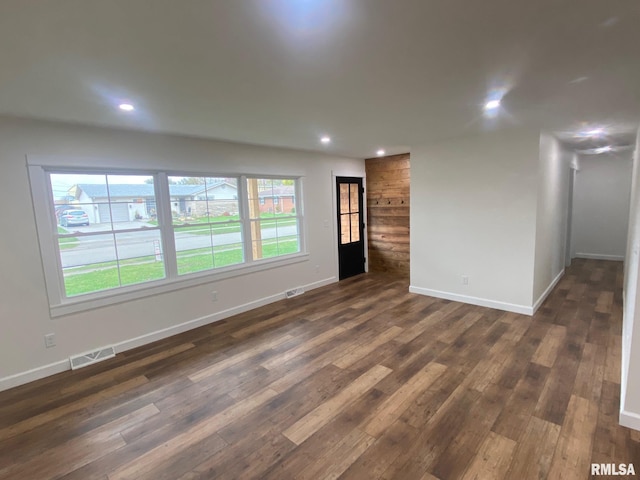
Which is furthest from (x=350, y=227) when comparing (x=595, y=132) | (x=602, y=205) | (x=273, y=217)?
(x=602, y=205)

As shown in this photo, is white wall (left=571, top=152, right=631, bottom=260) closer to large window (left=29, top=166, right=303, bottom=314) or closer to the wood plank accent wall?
the wood plank accent wall

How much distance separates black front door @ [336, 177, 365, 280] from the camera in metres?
6.10

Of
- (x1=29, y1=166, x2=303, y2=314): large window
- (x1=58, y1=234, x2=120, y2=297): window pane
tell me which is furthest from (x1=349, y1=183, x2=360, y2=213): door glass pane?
(x1=58, y1=234, x2=120, y2=297): window pane

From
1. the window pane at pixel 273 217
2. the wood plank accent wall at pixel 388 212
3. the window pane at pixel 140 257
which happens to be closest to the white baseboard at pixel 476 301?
the wood plank accent wall at pixel 388 212

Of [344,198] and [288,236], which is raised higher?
[344,198]

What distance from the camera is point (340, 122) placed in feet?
10.7

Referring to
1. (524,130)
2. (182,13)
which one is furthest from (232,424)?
(524,130)

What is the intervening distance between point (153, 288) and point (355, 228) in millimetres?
3962

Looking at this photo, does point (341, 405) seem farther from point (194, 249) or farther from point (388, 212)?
point (388, 212)

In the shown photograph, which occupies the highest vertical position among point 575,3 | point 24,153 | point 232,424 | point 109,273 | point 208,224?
point 575,3

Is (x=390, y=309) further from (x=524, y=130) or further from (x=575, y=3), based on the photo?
(x=575, y=3)

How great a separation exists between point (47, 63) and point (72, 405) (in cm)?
257

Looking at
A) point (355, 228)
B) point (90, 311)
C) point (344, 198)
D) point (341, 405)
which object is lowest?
point (341, 405)

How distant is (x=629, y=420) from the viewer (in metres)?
2.11
